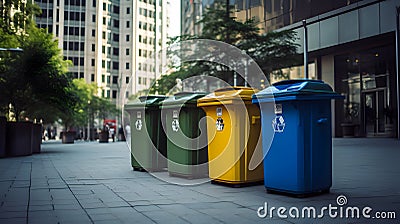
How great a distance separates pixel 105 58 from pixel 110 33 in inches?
370

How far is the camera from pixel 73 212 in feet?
15.5

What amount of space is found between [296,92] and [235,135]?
1388 mm

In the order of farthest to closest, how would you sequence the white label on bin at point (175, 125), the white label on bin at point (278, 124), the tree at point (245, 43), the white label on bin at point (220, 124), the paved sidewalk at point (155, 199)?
the tree at point (245, 43) → the white label on bin at point (175, 125) → the white label on bin at point (220, 124) → the white label on bin at point (278, 124) → the paved sidewalk at point (155, 199)

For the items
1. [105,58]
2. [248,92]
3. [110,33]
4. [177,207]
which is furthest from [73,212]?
[105,58]

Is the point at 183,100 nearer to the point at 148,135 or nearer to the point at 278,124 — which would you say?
the point at 148,135

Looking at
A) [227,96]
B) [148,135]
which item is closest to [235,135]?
[227,96]

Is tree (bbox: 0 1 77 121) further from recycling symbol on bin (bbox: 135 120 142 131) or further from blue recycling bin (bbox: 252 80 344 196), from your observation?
blue recycling bin (bbox: 252 80 344 196)

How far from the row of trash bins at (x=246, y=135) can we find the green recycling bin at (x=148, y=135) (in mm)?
21

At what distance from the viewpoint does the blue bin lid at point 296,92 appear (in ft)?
17.6

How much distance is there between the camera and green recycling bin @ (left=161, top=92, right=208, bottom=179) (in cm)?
738

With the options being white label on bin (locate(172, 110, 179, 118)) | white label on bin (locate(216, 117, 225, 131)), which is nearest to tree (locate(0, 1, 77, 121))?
white label on bin (locate(172, 110, 179, 118))

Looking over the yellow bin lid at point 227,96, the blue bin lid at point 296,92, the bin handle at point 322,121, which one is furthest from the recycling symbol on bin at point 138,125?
the bin handle at point 322,121

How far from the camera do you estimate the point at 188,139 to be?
7414 mm

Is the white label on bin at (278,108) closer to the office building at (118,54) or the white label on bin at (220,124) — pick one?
the white label on bin at (220,124)
